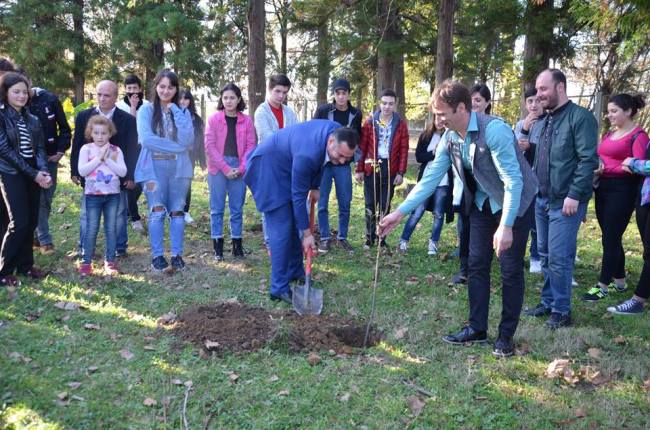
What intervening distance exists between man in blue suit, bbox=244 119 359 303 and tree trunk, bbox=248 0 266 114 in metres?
4.37

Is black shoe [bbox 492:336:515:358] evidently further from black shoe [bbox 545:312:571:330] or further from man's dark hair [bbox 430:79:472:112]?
man's dark hair [bbox 430:79:472:112]

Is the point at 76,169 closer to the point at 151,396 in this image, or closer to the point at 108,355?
A: the point at 108,355

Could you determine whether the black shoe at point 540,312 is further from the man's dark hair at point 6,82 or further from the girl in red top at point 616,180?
the man's dark hair at point 6,82

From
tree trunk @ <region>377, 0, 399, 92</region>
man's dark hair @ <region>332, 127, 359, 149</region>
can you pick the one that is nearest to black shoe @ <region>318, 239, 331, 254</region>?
man's dark hair @ <region>332, 127, 359, 149</region>

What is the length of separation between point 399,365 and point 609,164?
301 centimetres

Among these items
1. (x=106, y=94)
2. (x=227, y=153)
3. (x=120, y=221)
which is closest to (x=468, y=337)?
(x=227, y=153)

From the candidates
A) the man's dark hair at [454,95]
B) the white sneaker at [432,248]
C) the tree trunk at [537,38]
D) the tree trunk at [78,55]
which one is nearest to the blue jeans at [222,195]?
the white sneaker at [432,248]

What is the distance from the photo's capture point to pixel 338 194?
688cm

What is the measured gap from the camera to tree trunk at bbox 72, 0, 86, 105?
22.2m

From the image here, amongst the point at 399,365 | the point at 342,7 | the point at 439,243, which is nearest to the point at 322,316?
the point at 399,365

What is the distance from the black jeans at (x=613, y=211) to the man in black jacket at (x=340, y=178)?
111 inches

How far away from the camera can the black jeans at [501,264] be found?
3908 millimetres

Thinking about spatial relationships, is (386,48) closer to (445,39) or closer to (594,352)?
(445,39)

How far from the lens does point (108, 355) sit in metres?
4.02
